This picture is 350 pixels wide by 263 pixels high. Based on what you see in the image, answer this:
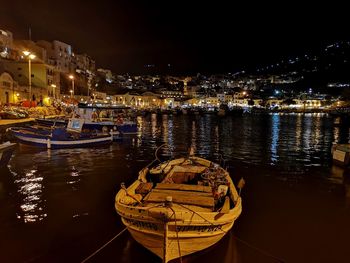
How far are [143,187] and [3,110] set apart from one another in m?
39.4

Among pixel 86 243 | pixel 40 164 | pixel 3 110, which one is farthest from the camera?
pixel 3 110

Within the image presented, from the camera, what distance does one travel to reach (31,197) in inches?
495

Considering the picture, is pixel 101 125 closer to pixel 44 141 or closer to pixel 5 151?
pixel 44 141

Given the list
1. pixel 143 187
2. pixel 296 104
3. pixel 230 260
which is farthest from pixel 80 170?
pixel 296 104

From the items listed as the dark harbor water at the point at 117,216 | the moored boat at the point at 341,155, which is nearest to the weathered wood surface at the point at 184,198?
the dark harbor water at the point at 117,216

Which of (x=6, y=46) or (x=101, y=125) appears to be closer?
(x=101, y=125)

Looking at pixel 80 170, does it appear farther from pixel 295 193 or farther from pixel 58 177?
pixel 295 193

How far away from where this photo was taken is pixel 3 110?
133 ft

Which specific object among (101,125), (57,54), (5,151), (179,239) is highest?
(57,54)

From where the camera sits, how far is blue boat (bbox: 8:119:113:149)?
24.6 metres

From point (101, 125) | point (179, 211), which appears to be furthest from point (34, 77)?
point (179, 211)

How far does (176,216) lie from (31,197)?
8819 millimetres

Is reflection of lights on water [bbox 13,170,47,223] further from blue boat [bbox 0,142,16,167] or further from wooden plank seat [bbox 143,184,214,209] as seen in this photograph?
wooden plank seat [bbox 143,184,214,209]

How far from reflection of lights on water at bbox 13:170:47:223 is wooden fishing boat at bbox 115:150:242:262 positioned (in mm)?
4446
